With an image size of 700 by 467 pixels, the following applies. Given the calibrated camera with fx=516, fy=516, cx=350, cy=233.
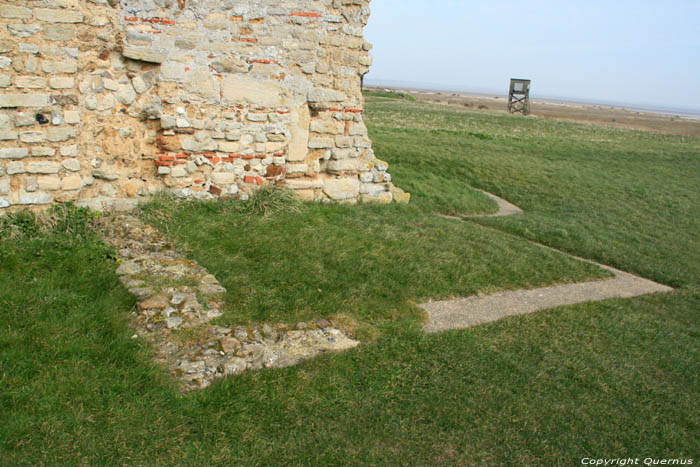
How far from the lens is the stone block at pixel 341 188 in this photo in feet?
28.3

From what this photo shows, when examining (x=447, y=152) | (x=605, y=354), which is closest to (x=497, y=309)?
(x=605, y=354)

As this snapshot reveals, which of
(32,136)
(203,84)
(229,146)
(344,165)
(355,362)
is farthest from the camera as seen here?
(344,165)

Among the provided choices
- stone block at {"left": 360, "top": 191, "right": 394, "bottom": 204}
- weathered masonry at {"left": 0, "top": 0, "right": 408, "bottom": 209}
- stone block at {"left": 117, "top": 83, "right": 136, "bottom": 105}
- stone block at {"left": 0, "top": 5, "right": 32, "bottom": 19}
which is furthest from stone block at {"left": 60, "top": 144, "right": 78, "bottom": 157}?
stone block at {"left": 360, "top": 191, "right": 394, "bottom": 204}

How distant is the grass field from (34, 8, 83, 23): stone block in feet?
7.39

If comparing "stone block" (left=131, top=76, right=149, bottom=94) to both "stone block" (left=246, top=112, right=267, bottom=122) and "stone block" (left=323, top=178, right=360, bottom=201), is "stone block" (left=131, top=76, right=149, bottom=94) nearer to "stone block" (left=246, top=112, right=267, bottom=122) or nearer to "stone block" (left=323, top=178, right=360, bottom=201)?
"stone block" (left=246, top=112, right=267, bottom=122)

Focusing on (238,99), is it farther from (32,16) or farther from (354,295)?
(354,295)

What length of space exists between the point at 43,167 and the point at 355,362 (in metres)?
4.45

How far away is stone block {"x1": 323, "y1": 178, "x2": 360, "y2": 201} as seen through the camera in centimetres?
862

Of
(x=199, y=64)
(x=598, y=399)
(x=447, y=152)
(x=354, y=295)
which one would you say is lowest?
(x=598, y=399)

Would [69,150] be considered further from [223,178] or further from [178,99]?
[223,178]

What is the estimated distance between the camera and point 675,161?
68.2ft

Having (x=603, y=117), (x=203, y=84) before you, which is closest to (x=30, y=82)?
(x=203, y=84)

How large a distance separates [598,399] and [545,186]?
33.0 feet

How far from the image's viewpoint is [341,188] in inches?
344
